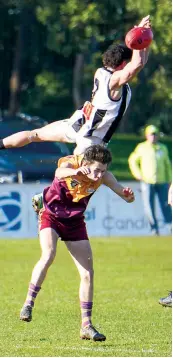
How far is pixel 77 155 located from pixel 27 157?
46.4 feet

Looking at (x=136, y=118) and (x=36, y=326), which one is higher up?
(x=36, y=326)

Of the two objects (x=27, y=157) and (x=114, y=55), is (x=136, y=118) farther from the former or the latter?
(x=114, y=55)

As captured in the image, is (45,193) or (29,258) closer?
(45,193)

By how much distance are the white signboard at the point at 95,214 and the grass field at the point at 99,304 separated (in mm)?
930

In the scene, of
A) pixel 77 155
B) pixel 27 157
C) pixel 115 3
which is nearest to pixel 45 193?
pixel 77 155

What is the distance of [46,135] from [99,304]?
118 inches

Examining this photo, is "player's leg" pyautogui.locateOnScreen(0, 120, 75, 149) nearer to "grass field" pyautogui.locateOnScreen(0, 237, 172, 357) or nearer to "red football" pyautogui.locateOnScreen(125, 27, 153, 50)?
"red football" pyautogui.locateOnScreen(125, 27, 153, 50)

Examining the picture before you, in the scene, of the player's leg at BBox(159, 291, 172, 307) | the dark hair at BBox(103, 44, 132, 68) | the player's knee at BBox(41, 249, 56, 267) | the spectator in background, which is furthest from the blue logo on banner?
the dark hair at BBox(103, 44, 132, 68)

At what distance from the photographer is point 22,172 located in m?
26.2

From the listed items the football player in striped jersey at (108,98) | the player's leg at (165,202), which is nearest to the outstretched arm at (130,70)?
the football player in striped jersey at (108,98)

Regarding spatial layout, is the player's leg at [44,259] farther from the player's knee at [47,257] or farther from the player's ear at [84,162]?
the player's ear at [84,162]

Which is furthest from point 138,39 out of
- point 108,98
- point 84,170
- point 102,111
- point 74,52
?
point 74,52

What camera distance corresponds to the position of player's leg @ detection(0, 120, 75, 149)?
37.4ft

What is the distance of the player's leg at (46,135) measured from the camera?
1140cm
